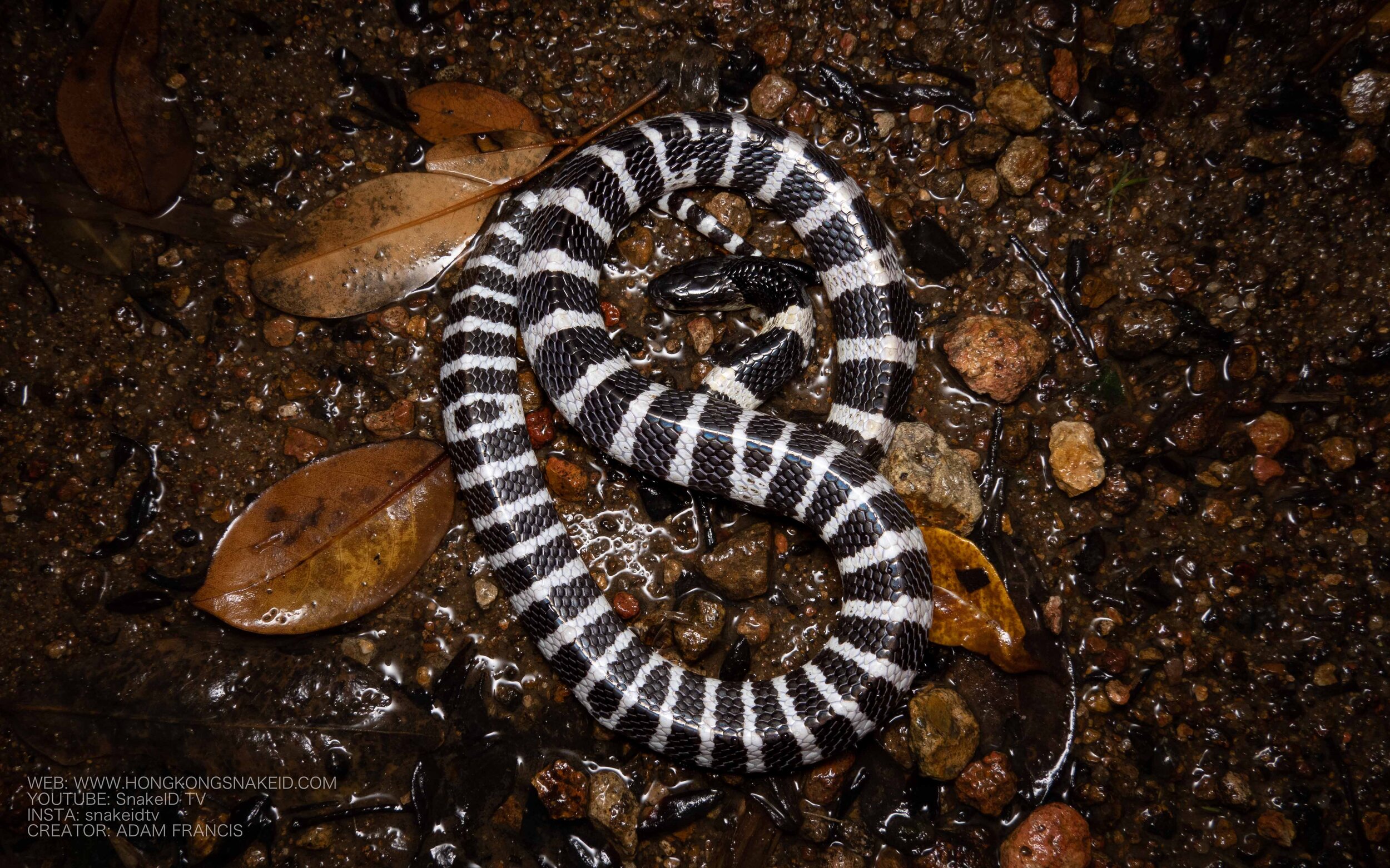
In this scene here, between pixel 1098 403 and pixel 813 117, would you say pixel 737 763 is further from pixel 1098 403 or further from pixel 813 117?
pixel 813 117

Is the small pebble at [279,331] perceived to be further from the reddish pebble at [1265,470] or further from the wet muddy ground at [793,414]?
the reddish pebble at [1265,470]

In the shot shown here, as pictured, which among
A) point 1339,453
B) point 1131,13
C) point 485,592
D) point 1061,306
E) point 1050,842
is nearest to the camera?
point 1050,842

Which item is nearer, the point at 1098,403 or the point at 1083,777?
the point at 1083,777

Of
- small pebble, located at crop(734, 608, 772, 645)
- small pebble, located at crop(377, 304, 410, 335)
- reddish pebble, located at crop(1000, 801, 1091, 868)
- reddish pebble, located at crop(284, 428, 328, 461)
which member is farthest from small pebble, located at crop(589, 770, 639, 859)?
small pebble, located at crop(377, 304, 410, 335)

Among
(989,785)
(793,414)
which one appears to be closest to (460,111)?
(793,414)

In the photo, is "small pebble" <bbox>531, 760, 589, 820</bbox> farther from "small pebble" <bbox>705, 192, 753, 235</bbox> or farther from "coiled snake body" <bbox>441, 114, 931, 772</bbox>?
"small pebble" <bbox>705, 192, 753, 235</bbox>

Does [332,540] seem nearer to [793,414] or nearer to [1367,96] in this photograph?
[793,414]

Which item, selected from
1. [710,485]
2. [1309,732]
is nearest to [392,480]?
[710,485]
